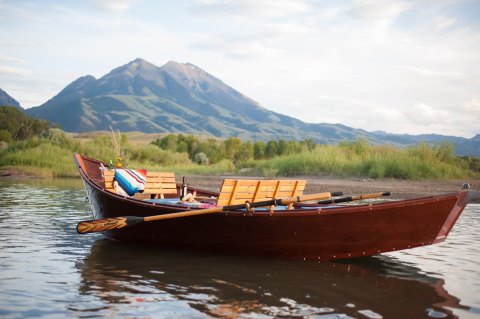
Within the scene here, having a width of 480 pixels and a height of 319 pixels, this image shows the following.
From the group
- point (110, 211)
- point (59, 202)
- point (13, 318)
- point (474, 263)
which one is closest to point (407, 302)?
point (474, 263)

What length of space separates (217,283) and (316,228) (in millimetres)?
1777

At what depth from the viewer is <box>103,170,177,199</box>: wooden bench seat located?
469 inches

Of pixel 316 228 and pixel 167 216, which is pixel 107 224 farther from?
pixel 316 228

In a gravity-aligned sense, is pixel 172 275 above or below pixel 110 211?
below

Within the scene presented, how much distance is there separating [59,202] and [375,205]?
39.3 feet

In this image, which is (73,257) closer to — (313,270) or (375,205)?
(313,270)

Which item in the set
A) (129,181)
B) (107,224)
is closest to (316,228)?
(107,224)

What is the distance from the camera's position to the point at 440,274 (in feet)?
28.8

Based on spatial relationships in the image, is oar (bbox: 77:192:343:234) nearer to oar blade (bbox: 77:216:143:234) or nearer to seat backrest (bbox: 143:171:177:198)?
oar blade (bbox: 77:216:143:234)

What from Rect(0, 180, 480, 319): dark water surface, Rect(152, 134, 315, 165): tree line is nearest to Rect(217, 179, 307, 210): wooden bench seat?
Rect(0, 180, 480, 319): dark water surface

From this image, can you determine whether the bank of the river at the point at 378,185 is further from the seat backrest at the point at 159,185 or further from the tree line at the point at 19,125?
the tree line at the point at 19,125

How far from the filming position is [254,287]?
7.75 metres

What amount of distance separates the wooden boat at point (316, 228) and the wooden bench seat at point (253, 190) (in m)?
0.49

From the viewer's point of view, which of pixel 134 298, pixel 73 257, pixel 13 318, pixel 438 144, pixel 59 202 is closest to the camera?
pixel 13 318
